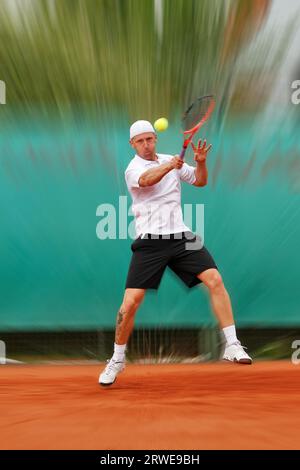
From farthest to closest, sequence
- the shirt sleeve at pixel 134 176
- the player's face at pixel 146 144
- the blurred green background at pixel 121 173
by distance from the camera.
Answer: the blurred green background at pixel 121 173 → the player's face at pixel 146 144 → the shirt sleeve at pixel 134 176

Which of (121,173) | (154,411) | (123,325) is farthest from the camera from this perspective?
(121,173)

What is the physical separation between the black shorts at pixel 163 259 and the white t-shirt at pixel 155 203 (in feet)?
0.14

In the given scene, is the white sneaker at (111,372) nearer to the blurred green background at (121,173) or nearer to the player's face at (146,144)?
the player's face at (146,144)

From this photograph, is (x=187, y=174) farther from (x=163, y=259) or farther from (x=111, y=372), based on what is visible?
(x=111, y=372)

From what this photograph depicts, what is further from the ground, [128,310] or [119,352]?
[128,310]

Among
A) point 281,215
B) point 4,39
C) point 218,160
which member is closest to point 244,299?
point 281,215

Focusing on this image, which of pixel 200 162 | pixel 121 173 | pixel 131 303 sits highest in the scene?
pixel 121 173

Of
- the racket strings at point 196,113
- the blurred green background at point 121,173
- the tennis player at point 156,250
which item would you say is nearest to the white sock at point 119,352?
the tennis player at point 156,250

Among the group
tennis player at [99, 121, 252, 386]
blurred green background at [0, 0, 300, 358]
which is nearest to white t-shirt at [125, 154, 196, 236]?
tennis player at [99, 121, 252, 386]

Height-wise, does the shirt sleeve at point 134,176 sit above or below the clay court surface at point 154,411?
above

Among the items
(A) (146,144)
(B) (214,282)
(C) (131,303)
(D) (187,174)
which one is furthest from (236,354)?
(A) (146,144)

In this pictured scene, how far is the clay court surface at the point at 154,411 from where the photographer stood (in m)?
1.93

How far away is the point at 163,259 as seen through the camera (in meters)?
2.94

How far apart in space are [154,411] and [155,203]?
3.29 feet
